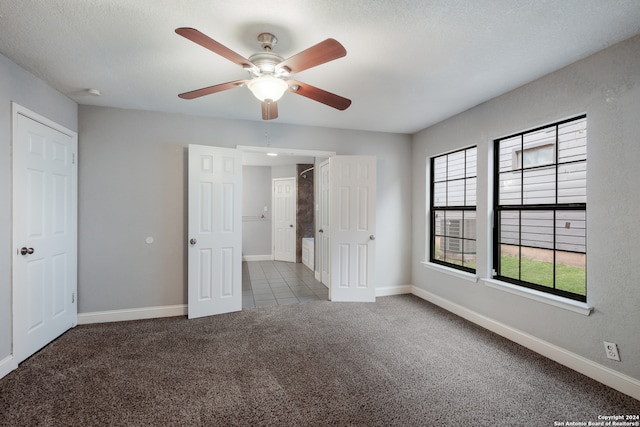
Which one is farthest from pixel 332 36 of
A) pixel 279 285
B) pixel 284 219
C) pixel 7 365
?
pixel 284 219

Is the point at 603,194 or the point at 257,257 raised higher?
the point at 603,194

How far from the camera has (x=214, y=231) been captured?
143 inches

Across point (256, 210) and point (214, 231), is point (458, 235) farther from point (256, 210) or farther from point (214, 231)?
point (256, 210)

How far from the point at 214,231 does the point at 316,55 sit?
2.60m

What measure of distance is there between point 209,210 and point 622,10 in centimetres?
384

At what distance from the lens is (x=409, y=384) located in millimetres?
2182

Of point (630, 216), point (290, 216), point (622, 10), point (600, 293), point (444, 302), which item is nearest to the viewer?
point (622, 10)

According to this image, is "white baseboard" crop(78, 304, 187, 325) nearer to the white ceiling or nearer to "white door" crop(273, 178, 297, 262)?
the white ceiling

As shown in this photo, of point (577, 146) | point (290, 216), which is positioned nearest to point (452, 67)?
point (577, 146)

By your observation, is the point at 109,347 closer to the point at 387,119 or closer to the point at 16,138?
the point at 16,138

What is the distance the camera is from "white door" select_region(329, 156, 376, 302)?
4.16 m

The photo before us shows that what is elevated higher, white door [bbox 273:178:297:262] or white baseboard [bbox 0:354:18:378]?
white door [bbox 273:178:297:262]

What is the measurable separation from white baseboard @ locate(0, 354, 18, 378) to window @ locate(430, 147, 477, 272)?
14.8 ft

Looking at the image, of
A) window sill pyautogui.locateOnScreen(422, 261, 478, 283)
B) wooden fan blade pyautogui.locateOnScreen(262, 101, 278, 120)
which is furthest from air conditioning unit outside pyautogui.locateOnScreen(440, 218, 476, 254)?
wooden fan blade pyautogui.locateOnScreen(262, 101, 278, 120)
